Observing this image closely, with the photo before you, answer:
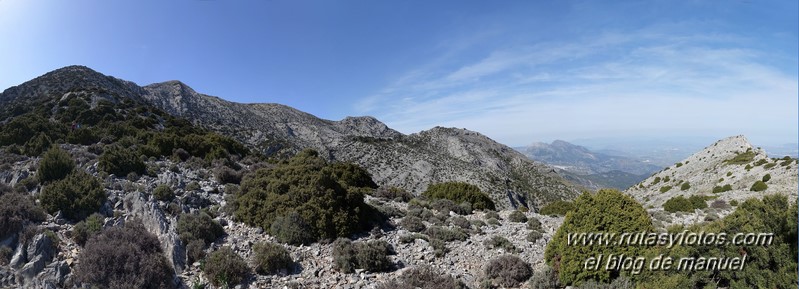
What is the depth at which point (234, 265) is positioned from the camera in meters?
8.80

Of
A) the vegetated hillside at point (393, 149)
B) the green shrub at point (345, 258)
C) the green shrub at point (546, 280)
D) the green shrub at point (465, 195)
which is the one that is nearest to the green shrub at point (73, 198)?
the green shrub at point (345, 258)

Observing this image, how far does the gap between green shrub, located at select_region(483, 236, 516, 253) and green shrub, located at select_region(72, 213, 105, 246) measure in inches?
448

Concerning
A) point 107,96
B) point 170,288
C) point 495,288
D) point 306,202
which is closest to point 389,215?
point 306,202

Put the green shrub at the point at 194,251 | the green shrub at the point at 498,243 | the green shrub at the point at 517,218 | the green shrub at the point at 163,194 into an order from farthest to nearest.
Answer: the green shrub at the point at 517,218, the green shrub at the point at 163,194, the green shrub at the point at 498,243, the green shrub at the point at 194,251

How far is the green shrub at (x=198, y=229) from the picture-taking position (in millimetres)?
10109

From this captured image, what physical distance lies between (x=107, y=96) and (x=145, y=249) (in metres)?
37.8

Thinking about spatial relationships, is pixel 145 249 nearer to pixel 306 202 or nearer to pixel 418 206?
pixel 306 202

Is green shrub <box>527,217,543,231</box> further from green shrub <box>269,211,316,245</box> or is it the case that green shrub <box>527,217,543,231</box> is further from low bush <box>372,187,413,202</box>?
green shrub <box>269,211,316,245</box>

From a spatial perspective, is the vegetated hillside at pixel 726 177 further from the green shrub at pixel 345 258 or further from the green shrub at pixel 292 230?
the green shrub at pixel 292 230

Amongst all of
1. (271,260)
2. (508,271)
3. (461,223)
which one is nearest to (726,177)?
(461,223)

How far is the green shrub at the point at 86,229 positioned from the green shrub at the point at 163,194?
2.69 metres

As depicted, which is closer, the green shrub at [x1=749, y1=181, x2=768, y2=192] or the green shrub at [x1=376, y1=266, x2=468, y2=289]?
the green shrub at [x1=376, y1=266, x2=468, y2=289]

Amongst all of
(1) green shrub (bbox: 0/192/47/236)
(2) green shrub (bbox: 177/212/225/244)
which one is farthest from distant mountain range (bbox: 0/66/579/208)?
(2) green shrub (bbox: 177/212/225/244)

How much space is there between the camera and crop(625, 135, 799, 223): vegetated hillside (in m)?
24.4
